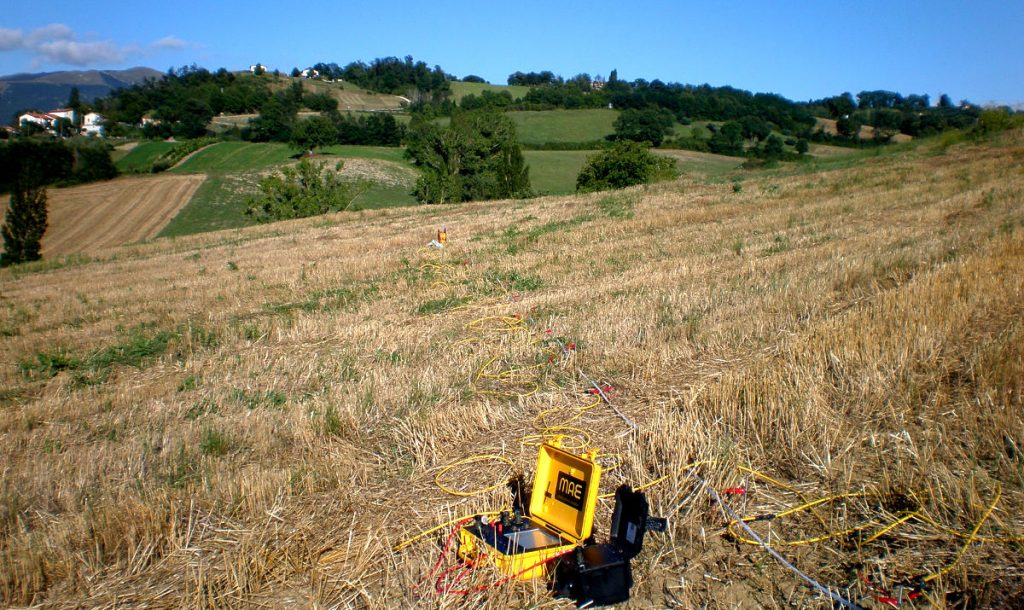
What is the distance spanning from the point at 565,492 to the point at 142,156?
91129 mm

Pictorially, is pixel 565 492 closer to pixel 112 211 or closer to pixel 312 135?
pixel 112 211

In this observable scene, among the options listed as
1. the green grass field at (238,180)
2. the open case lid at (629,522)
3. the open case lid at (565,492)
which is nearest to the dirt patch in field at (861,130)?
the green grass field at (238,180)

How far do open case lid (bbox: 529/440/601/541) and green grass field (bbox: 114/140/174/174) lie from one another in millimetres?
80529

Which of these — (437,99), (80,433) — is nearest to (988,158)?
(80,433)

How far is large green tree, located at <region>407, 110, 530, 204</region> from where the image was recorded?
6003 centimetres

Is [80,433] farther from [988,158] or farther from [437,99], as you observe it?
[437,99]

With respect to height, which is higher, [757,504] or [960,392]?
[960,392]

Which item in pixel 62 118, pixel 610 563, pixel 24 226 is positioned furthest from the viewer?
pixel 62 118

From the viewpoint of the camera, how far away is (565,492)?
12.5 ft

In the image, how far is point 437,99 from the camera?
12138cm

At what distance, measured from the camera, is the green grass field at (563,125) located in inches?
3359

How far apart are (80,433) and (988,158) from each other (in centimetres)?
2925

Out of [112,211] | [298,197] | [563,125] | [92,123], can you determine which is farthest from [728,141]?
[92,123]

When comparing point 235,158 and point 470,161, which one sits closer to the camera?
point 470,161
